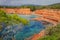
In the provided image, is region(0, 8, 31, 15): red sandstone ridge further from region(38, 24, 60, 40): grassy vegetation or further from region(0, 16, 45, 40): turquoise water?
region(38, 24, 60, 40): grassy vegetation

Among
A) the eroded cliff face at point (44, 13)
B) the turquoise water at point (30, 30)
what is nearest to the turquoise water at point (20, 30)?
the turquoise water at point (30, 30)

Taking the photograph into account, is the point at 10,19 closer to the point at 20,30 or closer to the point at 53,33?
the point at 20,30

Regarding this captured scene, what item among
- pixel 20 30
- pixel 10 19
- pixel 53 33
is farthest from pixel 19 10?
pixel 53 33

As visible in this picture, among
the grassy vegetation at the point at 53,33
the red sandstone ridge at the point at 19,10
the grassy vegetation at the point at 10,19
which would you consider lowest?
the grassy vegetation at the point at 53,33

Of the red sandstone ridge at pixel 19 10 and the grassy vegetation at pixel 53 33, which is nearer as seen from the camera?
the grassy vegetation at pixel 53 33

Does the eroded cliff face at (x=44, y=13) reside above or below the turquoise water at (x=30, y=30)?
above

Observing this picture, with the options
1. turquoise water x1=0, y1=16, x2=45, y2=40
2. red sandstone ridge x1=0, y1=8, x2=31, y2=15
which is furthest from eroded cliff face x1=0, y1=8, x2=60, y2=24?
turquoise water x1=0, y1=16, x2=45, y2=40

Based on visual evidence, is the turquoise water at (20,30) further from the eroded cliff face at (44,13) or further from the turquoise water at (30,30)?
the eroded cliff face at (44,13)

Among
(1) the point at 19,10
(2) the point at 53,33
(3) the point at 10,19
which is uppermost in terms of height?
(1) the point at 19,10

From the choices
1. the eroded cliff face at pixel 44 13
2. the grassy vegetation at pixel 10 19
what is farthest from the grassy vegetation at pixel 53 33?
the grassy vegetation at pixel 10 19

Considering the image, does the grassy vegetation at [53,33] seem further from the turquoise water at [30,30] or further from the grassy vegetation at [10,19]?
the grassy vegetation at [10,19]

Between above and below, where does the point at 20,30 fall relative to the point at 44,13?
below

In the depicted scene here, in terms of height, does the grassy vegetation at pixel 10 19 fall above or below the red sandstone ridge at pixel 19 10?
below
